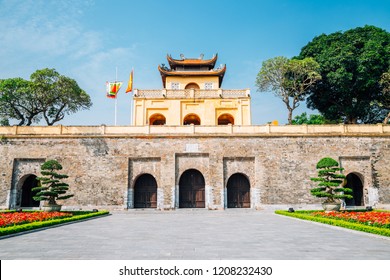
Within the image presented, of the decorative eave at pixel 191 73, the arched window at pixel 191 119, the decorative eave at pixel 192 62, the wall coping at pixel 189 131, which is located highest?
the decorative eave at pixel 192 62

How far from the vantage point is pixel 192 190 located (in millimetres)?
23797

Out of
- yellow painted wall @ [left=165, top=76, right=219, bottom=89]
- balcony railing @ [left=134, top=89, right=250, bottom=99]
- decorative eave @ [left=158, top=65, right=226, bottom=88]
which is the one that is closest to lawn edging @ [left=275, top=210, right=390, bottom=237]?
balcony railing @ [left=134, top=89, right=250, bottom=99]

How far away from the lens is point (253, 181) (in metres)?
23.4

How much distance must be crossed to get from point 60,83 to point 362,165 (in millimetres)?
27207

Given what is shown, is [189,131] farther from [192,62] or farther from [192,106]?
[192,62]

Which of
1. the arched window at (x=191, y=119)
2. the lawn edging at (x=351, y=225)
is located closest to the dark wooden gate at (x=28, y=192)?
the arched window at (x=191, y=119)

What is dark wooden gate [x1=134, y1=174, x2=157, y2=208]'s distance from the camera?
2372 centimetres

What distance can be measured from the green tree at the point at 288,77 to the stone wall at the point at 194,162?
6303mm

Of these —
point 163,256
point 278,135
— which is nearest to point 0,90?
point 278,135

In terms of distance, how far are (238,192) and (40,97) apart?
2018 cm

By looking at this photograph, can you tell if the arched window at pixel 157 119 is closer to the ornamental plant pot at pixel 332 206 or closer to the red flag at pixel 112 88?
the red flag at pixel 112 88

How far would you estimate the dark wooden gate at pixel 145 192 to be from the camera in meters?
23.7

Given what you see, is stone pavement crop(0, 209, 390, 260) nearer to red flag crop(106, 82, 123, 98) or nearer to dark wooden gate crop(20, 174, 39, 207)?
dark wooden gate crop(20, 174, 39, 207)

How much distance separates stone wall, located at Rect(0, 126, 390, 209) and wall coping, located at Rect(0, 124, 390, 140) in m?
0.16
